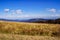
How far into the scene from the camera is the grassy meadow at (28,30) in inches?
326

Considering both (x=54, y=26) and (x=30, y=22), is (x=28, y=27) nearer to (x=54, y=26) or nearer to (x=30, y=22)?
(x=30, y=22)

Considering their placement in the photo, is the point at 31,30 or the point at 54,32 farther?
the point at 31,30

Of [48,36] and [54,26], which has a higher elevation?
[54,26]

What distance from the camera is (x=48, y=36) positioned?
817cm

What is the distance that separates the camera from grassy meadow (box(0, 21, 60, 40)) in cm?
828

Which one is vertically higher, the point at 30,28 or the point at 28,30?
the point at 30,28

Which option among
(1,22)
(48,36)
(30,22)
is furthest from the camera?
(1,22)

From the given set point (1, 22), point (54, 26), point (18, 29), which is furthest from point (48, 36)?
point (1, 22)

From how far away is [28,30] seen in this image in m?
8.98

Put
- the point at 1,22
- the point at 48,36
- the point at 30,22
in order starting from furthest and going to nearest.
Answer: the point at 1,22 → the point at 30,22 → the point at 48,36

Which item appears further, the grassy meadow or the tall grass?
the tall grass

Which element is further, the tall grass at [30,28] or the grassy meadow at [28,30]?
the tall grass at [30,28]

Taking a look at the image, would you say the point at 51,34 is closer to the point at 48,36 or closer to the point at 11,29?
the point at 48,36

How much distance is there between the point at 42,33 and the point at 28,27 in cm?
107
